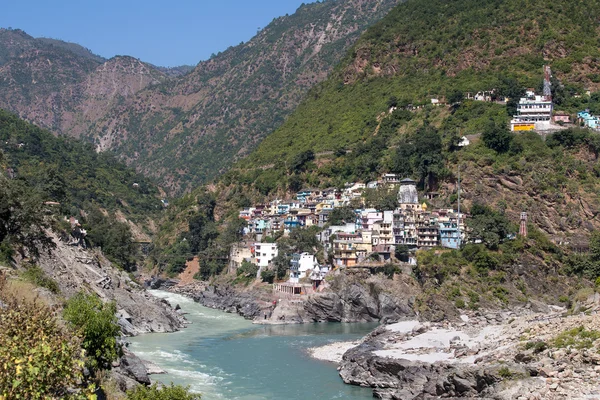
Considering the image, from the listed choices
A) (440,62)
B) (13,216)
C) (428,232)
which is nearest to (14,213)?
(13,216)

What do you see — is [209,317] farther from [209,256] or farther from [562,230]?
[562,230]

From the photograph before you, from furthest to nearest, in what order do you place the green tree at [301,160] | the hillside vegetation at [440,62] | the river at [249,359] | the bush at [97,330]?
the green tree at [301,160], the hillside vegetation at [440,62], the river at [249,359], the bush at [97,330]

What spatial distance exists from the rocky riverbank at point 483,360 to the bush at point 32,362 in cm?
1993

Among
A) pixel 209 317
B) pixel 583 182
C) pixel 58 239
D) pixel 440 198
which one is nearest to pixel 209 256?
pixel 209 317

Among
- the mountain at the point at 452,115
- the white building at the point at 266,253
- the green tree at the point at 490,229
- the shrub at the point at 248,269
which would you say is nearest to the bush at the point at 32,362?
the green tree at the point at 490,229

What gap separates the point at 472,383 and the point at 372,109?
72022 millimetres

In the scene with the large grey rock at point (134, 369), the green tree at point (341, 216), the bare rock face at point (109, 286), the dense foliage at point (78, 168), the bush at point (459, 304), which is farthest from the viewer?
the dense foliage at point (78, 168)

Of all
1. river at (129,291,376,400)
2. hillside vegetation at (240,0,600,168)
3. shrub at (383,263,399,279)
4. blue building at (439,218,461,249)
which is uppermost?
hillside vegetation at (240,0,600,168)

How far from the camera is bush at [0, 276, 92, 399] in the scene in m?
12.5

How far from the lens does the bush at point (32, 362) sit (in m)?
12.5

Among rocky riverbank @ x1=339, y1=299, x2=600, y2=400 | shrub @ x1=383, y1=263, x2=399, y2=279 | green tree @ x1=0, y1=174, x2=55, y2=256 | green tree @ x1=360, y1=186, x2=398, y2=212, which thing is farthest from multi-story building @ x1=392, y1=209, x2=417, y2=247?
green tree @ x1=0, y1=174, x2=55, y2=256

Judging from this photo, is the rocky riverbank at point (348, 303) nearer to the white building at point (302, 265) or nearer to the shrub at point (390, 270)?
the shrub at point (390, 270)

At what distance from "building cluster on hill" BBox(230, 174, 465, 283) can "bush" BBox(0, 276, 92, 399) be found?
56207 mm

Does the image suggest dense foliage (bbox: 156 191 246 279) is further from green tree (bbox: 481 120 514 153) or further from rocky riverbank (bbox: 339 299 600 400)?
rocky riverbank (bbox: 339 299 600 400)
